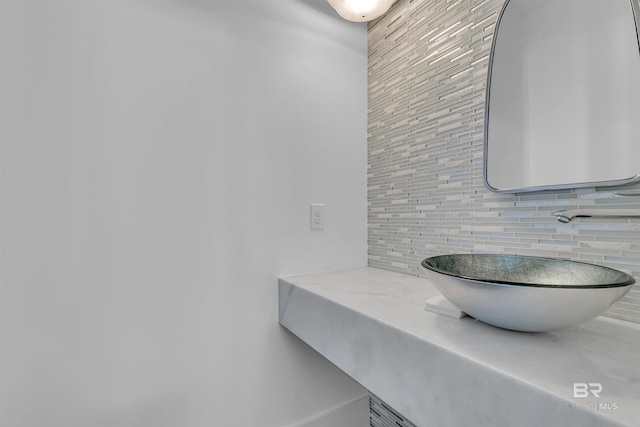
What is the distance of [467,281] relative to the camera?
0.58m

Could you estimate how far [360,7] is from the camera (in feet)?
3.84

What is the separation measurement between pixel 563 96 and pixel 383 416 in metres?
1.36

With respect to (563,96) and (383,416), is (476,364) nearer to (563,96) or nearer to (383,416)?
(563,96)

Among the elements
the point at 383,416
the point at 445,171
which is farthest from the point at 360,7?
the point at 383,416

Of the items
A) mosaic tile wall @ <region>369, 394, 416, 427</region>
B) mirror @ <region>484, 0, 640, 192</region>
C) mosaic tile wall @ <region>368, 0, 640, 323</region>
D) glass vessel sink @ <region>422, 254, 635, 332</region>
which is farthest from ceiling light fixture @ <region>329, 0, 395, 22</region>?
mosaic tile wall @ <region>369, 394, 416, 427</region>

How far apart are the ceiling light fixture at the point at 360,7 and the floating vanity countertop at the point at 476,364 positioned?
108cm

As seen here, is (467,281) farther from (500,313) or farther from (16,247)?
(16,247)

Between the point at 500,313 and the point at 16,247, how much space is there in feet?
3.96

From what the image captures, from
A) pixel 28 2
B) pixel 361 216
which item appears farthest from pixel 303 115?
pixel 28 2

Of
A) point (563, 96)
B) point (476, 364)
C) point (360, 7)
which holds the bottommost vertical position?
point (476, 364)

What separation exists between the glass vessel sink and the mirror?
0.77 feet

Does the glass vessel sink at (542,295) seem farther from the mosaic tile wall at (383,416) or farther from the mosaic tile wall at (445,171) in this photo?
the mosaic tile wall at (383,416)

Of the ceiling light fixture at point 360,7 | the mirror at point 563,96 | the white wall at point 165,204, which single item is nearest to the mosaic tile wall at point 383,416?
the white wall at point 165,204

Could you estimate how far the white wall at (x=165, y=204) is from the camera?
84 cm
